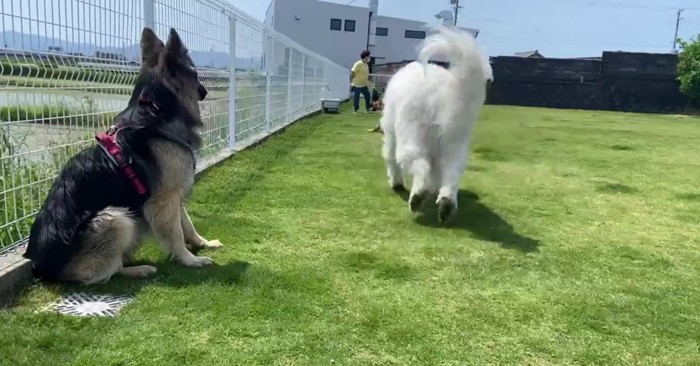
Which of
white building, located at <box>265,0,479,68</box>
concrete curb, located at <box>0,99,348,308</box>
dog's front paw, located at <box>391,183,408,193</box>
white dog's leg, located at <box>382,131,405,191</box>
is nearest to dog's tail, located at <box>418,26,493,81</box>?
white dog's leg, located at <box>382,131,405,191</box>

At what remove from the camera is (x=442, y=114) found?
426 cm

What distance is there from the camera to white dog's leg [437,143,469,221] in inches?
164

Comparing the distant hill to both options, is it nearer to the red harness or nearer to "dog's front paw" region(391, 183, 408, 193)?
the red harness

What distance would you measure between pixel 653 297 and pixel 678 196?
3.36 meters

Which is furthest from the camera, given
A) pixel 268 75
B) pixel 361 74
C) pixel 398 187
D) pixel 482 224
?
pixel 361 74

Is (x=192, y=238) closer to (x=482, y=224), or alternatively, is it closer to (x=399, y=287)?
(x=399, y=287)

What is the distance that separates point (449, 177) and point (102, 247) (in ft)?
8.40

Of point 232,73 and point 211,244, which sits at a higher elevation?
point 232,73

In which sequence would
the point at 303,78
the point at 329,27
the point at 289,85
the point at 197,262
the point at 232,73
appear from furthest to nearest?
1. the point at 329,27
2. the point at 303,78
3. the point at 289,85
4. the point at 232,73
5. the point at 197,262

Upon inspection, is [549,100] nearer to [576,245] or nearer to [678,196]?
[678,196]

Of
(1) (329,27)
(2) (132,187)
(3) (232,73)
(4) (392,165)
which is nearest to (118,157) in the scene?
(2) (132,187)

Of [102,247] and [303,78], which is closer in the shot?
[102,247]

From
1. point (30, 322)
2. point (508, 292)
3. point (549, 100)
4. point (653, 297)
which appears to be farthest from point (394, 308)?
point (549, 100)

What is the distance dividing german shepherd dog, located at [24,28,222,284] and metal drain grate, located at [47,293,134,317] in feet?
0.45
